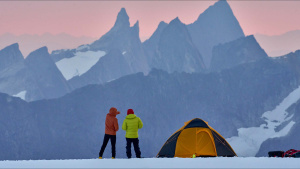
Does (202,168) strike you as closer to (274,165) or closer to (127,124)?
(274,165)

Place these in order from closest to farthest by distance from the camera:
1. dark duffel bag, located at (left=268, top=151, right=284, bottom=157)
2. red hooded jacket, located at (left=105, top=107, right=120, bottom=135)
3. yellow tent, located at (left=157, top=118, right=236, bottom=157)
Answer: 1. red hooded jacket, located at (left=105, top=107, right=120, bottom=135)
2. dark duffel bag, located at (left=268, top=151, right=284, bottom=157)
3. yellow tent, located at (left=157, top=118, right=236, bottom=157)

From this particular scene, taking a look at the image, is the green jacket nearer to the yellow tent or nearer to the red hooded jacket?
the red hooded jacket

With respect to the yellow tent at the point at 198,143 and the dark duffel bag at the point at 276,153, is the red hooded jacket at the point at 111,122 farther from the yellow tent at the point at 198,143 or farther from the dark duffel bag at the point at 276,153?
the dark duffel bag at the point at 276,153

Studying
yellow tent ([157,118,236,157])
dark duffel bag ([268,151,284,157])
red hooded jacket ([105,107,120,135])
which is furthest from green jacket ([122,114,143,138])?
dark duffel bag ([268,151,284,157])

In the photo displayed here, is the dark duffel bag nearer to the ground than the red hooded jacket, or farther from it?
nearer to the ground

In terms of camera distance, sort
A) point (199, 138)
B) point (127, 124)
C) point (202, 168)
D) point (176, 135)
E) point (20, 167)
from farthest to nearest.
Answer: point (176, 135) → point (199, 138) → point (127, 124) → point (20, 167) → point (202, 168)

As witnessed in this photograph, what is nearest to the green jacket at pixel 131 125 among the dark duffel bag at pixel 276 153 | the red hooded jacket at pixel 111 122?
the red hooded jacket at pixel 111 122

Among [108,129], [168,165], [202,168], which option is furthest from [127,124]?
[202,168]

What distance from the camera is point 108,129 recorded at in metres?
21.2

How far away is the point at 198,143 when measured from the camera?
28797 millimetres

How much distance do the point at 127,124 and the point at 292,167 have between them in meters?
8.00

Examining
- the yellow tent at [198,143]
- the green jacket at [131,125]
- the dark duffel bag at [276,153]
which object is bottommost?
the dark duffel bag at [276,153]

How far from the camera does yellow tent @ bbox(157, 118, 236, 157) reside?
28734 mm

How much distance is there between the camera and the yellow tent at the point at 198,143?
2873 centimetres
